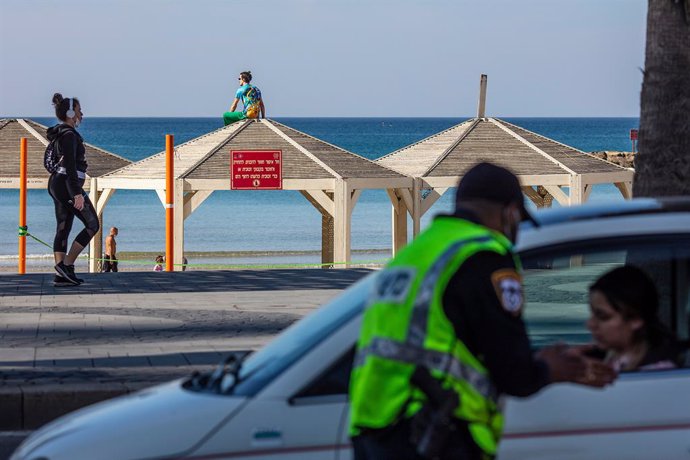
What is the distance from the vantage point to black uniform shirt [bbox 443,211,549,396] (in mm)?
3512

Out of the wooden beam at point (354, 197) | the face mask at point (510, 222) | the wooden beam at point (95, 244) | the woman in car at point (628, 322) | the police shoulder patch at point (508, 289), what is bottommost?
the wooden beam at point (95, 244)

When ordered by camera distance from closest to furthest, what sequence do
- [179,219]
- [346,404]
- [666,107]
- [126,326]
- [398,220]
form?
[346,404], [666,107], [126,326], [179,219], [398,220]

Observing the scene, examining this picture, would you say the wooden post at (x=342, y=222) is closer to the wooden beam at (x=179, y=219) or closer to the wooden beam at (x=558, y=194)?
the wooden beam at (x=179, y=219)

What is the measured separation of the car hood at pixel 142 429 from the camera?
4250 mm

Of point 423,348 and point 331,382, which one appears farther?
point 331,382

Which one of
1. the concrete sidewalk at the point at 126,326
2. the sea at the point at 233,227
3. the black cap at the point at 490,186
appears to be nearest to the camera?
the black cap at the point at 490,186

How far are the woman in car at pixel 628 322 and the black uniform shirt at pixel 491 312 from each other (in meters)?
0.84

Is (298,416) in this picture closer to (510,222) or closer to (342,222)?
(510,222)

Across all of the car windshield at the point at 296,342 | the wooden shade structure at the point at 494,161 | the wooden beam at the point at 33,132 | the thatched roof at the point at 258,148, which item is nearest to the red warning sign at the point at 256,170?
the thatched roof at the point at 258,148

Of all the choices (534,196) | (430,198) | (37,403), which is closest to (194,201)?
(430,198)

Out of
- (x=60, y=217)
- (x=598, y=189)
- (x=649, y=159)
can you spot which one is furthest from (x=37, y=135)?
(x=598, y=189)

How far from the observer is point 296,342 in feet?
15.0

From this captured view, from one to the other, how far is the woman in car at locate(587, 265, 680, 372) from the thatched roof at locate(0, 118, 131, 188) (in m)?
19.5

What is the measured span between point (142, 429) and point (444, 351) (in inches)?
48.3
